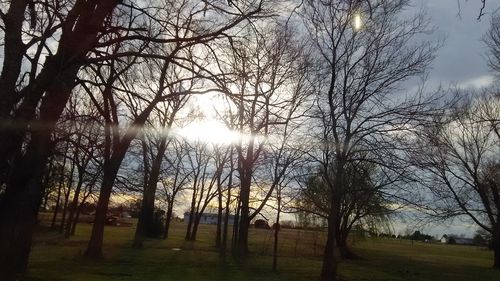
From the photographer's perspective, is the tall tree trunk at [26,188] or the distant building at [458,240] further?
the distant building at [458,240]

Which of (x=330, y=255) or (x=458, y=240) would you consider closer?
(x=330, y=255)

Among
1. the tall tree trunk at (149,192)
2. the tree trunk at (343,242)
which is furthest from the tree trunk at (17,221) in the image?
the tree trunk at (343,242)

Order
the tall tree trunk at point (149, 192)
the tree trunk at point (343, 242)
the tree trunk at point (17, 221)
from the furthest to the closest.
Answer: the tree trunk at point (343, 242) → the tall tree trunk at point (149, 192) → the tree trunk at point (17, 221)

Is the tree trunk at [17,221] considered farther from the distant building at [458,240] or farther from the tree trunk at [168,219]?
the distant building at [458,240]

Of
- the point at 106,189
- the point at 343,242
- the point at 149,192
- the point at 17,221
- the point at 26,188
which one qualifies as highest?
the point at 149,192

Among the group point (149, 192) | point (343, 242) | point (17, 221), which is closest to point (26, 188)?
point (17, 221)

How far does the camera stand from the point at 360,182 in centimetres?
2473

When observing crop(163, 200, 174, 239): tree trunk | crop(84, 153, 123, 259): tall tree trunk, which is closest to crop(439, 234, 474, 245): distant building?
crop(163, 200, 174, 239): tree trunk

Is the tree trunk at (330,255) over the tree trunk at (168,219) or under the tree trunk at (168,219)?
under

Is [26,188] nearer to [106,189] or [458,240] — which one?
[106,189]

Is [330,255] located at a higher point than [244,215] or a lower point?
lower

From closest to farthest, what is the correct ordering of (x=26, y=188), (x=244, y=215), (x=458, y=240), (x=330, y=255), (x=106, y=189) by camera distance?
(x=26, y=188) → (x=330, y=255) → (x=106, y=189) → (x=244, y=215) → (x=458, y=240)

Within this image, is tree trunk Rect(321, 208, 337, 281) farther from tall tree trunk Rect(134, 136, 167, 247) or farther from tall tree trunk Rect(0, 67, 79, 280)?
tall tree trunk Rect(134, 136, 167, 247)

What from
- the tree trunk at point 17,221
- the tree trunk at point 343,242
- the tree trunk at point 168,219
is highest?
the tree trunk at point 168,219
